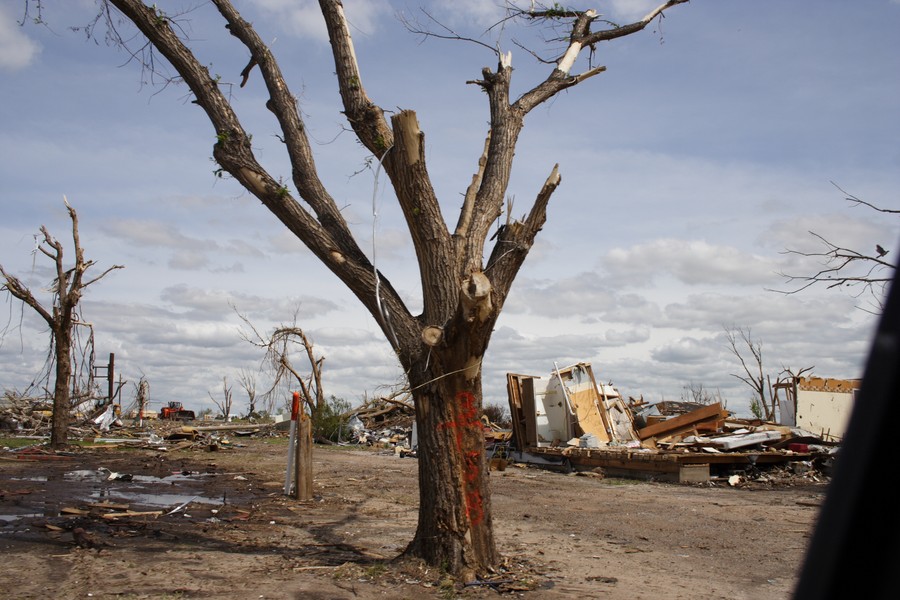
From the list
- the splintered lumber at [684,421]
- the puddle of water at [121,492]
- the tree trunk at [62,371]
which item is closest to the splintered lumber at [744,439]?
the splintered lumber at [684,421]

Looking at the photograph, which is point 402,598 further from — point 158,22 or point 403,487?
point 403,487

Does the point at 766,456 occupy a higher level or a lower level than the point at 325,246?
lower

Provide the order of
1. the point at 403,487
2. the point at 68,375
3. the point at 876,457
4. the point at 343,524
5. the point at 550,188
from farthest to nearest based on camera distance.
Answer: the point at 68,375 < the point at 403,487 < the point at 343,524 < the point at 550,188 < the point at 876,457

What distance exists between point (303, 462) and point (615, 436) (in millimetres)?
10049

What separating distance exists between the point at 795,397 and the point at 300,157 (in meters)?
15.6

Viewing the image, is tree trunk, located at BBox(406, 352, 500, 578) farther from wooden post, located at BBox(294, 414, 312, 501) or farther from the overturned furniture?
the overturned furniture

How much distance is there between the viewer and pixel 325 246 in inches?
277

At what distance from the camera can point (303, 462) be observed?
1144 cm

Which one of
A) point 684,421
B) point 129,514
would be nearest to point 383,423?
point 684,421

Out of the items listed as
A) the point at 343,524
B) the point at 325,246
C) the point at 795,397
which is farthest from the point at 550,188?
the point at 795,397

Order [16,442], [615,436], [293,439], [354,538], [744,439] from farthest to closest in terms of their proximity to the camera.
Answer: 1. [16,442]
2. [615,436]
3. [744,439]
4. [293,439]
5. [354,538]

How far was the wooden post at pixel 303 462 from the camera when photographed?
37.5 ft

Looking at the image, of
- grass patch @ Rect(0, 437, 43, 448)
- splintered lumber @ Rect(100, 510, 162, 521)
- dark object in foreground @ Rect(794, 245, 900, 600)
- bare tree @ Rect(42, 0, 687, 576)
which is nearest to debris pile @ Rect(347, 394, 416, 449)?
grass patch @ Rect(0, 437, 43, 448)

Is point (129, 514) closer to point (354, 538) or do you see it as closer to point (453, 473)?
point (354, 538)
